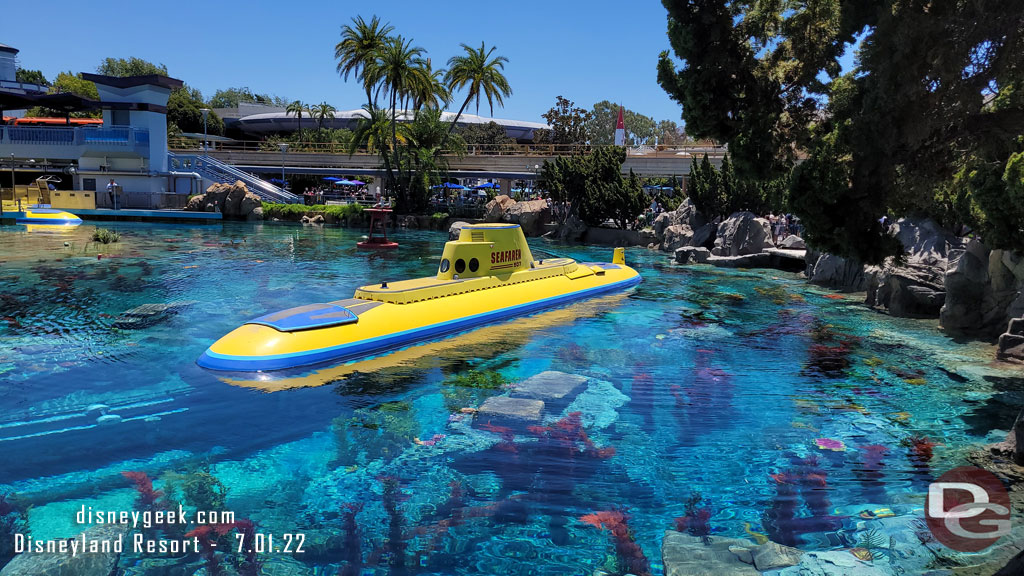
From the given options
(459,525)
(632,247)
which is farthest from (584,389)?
(632,247)

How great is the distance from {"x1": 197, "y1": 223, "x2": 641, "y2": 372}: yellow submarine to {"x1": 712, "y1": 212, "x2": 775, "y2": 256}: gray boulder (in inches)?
558

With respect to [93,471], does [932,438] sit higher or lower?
higher

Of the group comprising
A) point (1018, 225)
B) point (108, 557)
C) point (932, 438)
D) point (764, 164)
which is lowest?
point (108, 557)

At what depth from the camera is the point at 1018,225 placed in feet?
45.8

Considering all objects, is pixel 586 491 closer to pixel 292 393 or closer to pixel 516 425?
pixel 516 425

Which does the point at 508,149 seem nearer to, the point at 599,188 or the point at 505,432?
the point at 599,188

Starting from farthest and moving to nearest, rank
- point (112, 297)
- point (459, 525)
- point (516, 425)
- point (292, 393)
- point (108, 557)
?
point (112, 297)
point (292, 393)
point (516, 425)
point (459, 525)
point (108, 557)

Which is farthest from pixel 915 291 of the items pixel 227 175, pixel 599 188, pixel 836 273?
pixel 227 175

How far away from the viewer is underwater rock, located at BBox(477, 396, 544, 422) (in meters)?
12.6

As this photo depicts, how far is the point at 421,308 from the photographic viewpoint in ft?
60.6

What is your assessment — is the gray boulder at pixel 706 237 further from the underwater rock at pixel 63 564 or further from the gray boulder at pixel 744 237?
the underwater rock at pixel 63 564

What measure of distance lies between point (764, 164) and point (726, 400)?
5.41 metres
